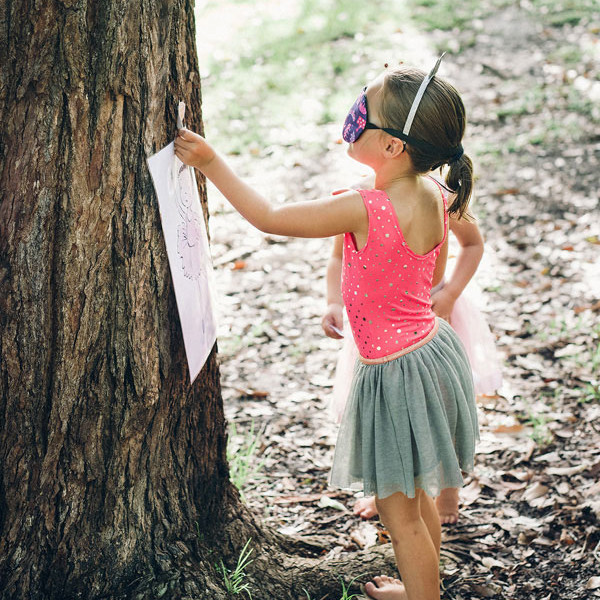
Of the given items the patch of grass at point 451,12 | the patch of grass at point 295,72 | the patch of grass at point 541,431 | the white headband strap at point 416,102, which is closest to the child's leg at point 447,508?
the patch of grass at point 541,431

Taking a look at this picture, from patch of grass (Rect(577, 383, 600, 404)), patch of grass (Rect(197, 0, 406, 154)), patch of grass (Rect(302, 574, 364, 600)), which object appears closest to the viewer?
patch of grass (Rect(302, 574, 364, 600))

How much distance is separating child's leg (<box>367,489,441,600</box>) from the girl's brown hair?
964 mm

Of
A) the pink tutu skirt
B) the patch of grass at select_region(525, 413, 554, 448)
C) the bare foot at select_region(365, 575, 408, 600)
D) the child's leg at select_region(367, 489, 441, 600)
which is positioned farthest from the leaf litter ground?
the pink tutu skirt

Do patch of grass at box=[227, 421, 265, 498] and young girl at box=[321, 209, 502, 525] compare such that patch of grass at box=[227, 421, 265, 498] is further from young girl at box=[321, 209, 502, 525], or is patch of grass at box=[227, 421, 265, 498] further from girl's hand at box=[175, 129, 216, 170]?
girl's hand at box=[175, 129, 216, 170]

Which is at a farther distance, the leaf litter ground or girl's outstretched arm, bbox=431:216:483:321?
the leaf litter ground

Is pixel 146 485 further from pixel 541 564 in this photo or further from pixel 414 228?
pixel 541 564

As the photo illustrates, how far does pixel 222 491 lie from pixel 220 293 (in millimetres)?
2223

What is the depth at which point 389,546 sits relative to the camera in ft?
8.14

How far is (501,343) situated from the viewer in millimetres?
3801

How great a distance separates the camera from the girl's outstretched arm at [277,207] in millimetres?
1830

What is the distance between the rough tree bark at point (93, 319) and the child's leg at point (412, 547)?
1.70 feet

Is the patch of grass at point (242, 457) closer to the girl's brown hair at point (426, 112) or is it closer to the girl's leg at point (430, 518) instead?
the girl's leg at point (430, 518)

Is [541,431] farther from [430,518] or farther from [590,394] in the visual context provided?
[430,518]

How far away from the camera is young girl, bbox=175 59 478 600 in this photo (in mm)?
1926
